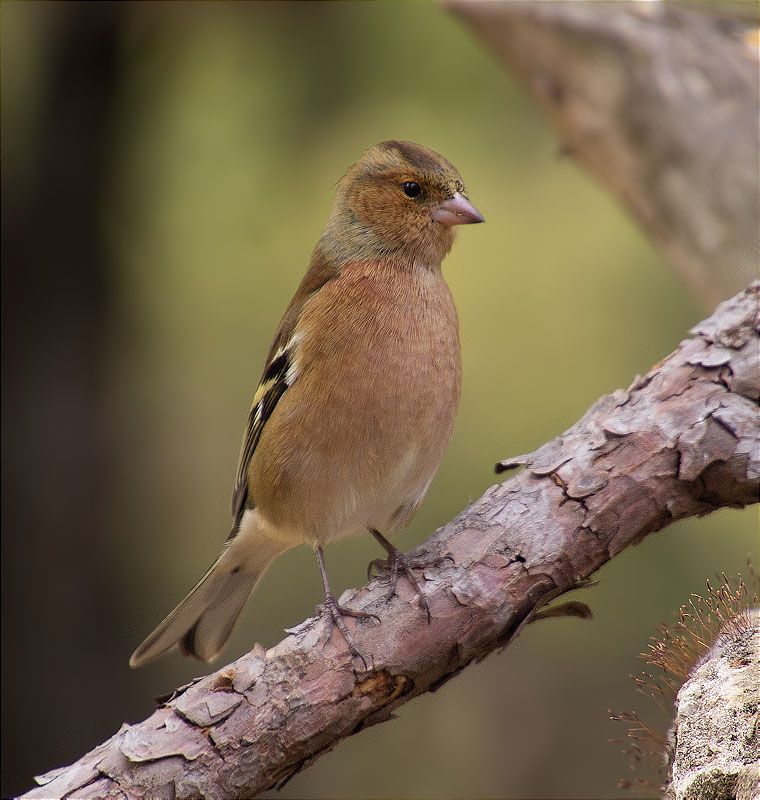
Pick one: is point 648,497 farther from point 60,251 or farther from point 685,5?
point 60,251

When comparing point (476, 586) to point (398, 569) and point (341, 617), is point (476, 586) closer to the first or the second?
point (398, 569)

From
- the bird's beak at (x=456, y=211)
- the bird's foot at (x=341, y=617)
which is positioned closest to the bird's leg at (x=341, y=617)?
the bird's foot at (x=341, y=617)

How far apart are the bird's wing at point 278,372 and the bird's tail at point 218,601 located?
96 mm

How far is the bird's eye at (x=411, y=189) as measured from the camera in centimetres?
305

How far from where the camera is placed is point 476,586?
7.68ft

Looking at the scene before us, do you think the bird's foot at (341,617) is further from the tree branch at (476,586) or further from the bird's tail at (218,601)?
the bird's tail at (218,601)

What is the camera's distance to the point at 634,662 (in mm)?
4656

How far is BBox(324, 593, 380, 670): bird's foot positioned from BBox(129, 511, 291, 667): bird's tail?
0.70 meters

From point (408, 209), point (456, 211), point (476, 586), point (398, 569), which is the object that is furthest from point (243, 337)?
point (476, 586)

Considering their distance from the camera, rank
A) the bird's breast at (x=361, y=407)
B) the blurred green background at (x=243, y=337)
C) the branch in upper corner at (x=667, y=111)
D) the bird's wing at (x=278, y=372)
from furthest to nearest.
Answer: the blurred green background at (x=243, y=337) < the branch in upper corner at (x=667, y=111) < the bird's wing at (x=278, y=372) < the bird's breast at (x=361, y=407)

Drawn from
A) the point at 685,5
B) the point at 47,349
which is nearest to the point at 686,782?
the point at 685,5

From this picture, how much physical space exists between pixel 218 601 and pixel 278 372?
839mm

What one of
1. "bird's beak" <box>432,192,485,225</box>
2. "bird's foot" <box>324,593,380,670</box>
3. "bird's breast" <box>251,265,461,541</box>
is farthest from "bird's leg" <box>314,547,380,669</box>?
"bird's beak" <box>432,192,485,225</box>

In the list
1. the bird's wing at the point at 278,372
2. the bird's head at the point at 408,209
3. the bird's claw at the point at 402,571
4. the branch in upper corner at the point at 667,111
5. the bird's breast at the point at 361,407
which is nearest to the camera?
the bird's claw at the point at 402,571
